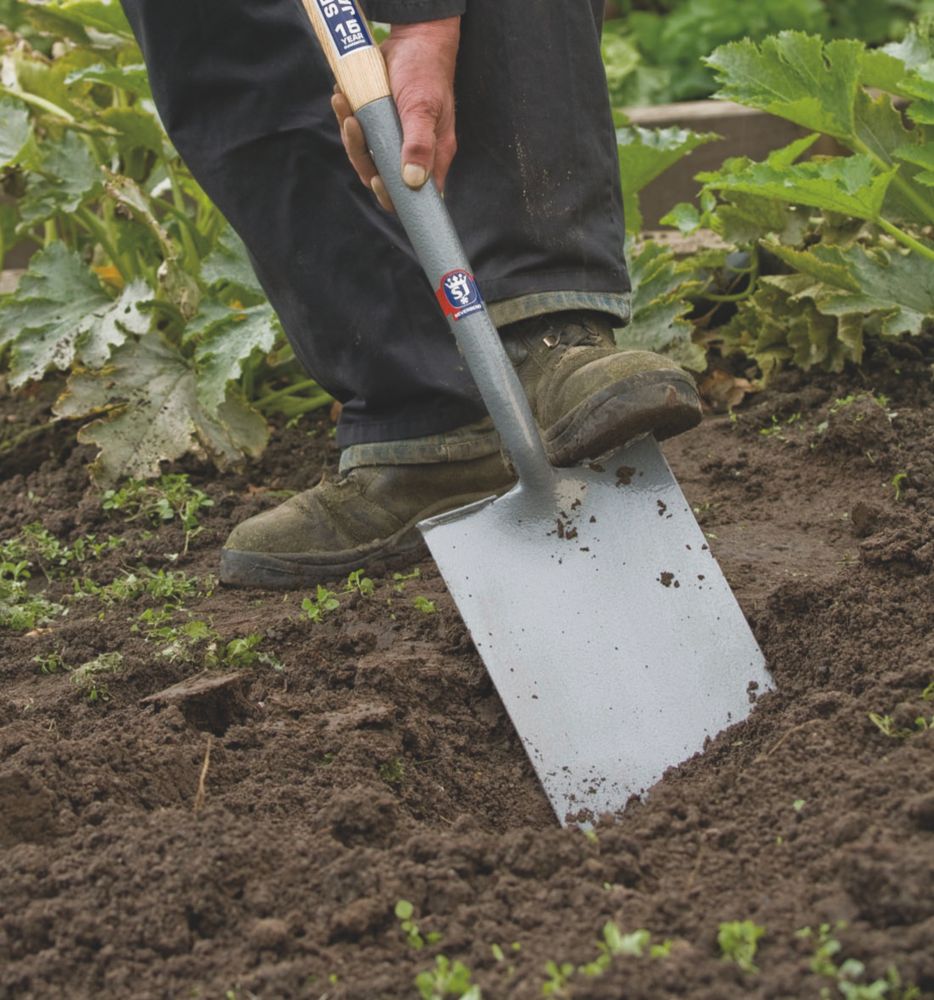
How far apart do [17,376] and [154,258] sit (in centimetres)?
59

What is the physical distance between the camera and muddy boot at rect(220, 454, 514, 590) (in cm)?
248

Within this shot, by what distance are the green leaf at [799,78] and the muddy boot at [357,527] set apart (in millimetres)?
1100

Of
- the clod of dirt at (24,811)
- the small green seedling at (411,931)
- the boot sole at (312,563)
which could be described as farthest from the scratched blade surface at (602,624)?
the clod of dirt at (24,811)

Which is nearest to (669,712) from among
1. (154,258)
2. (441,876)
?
(441,876)

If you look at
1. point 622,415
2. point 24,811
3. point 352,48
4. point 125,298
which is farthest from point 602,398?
point 125,298

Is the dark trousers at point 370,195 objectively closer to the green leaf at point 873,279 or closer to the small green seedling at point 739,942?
the green leaf at point 873,279

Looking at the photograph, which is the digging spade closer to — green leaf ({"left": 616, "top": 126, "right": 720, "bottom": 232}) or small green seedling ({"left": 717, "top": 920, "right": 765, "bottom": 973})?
small green seedling ({"left": 717, "top": 920, "right": 765, "bottom": 973})

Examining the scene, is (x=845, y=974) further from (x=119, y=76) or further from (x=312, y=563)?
(x=119, y=76)

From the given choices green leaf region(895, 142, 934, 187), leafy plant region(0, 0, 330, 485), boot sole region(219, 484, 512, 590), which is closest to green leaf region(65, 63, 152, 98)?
leafy plant region(0, 0, 330, 485)

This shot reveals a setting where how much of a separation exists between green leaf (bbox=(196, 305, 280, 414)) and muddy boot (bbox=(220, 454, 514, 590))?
0.56 meters

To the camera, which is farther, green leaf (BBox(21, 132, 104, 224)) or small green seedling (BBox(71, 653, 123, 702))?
green leaf (BBox(21, 132, 104, 224))

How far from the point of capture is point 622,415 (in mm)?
1959

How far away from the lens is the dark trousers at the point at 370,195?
2145 millimetres

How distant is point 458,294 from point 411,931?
92cm
